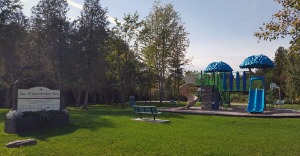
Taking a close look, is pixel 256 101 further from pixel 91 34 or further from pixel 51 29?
pixel 51 29

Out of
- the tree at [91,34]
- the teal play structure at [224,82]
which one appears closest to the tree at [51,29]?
the tree at [91,34]

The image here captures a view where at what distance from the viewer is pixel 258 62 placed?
2377cm

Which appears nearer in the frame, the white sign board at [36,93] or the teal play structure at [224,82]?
the white sign board at [36,93]

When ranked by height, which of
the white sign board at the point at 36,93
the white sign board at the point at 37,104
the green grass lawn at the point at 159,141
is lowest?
the green grass lawn at the point at 159,141

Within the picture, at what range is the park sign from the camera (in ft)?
44.9

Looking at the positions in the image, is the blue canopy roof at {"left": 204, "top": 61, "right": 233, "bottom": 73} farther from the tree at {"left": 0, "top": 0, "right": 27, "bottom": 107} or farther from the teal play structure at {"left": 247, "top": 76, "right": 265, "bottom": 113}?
the tree at {"left": 0, "top": 0, "right": 27, "bottom": 107}

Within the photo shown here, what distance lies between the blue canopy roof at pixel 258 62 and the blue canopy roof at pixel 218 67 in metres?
2.66

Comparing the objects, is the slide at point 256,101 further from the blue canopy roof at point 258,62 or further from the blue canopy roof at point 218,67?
the blue canopy roof at point 218,67

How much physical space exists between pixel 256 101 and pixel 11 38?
22250 mm

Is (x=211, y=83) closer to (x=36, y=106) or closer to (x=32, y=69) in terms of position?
(x=36, y=106)

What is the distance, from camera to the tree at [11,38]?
30312mm

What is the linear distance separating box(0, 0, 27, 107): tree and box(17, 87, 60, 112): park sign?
1765 cm

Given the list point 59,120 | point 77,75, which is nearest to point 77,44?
Answer: point 77,75

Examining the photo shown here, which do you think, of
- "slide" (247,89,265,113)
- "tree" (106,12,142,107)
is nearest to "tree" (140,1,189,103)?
"tree" (106,12,142,107)
